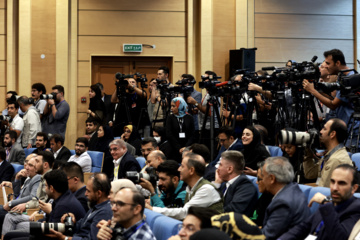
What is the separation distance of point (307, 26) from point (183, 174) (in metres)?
6.47

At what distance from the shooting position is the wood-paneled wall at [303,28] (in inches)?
387

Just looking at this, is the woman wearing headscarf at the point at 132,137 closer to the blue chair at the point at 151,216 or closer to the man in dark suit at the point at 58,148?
the man in dark suit at the point at 58,148

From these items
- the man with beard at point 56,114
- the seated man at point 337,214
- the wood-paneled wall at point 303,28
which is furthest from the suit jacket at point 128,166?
the wood-paneled wall at point 303,28

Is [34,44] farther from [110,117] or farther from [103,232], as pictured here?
[103,232]

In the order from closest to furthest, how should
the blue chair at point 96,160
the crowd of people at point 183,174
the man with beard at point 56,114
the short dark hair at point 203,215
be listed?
the short dark hair at point 203,215 < the crowd of people at point 183,174 < the blue chair at point 96,160 < the man with beard at point 56,114

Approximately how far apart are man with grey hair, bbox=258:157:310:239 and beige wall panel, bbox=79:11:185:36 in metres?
6.81

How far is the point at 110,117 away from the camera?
857 cm

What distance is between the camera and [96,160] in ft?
22.5

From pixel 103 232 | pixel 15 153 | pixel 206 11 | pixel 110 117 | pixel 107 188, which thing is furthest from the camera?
pixel 206 11

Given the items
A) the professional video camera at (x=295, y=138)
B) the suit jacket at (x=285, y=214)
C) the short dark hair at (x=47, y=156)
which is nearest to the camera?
the suit jacket at (x=285, y=214)

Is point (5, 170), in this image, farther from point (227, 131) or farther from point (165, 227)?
point (165, 227)

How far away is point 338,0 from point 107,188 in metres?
7.12

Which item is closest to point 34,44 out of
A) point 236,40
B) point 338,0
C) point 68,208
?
point 236,40

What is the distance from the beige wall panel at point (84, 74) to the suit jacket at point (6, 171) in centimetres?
313
